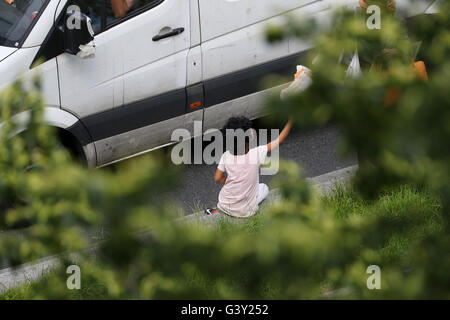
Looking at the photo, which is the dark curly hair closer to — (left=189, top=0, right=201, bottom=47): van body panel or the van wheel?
(left=189, top=0, right=201, bottom=47): van body panel

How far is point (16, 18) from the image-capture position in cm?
526

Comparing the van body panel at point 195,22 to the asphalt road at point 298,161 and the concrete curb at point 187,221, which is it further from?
the concrete curb at point 187,221

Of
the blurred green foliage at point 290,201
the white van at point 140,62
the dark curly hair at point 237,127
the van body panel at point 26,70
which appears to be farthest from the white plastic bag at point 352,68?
the van body panel at point 26,70

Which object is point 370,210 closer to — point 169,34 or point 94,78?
point 169,34

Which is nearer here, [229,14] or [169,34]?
[169,34]

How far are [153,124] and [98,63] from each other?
2.34ft

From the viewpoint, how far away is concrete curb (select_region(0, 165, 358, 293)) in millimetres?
4340

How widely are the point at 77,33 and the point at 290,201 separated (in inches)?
138

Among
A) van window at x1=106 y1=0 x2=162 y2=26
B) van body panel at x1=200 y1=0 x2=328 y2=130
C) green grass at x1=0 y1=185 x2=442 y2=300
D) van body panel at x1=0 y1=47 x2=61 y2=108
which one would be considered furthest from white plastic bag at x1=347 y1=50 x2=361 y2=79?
van body panel at x1=0 y1=47 x2=61 y2=108

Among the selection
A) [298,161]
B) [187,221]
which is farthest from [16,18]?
[298,161]

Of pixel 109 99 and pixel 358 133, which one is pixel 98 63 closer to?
pixel 109 99
